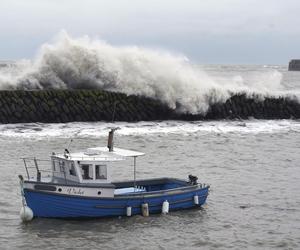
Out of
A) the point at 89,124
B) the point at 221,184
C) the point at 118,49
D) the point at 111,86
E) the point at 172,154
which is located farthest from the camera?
the point at 118,49

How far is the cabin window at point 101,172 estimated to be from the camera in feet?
58.8

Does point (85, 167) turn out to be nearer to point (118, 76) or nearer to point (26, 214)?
point (26, 214)

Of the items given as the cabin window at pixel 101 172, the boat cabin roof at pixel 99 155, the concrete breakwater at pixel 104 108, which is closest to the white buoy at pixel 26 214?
the boat cabin roof at pixel 99 155

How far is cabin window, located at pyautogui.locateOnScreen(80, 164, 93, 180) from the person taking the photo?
1783cm

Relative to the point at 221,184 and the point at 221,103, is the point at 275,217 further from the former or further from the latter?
the point at 221,103

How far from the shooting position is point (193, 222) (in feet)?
59.3

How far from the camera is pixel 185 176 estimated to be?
23672 millimetres

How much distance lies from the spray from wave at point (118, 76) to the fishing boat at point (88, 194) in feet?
73.6

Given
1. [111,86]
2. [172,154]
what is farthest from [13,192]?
[111,86]

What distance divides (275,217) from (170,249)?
14.2ft

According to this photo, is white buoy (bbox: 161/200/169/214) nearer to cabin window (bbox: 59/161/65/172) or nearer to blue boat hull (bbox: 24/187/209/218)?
blue boat hull (bbox: 24/187/209/218)

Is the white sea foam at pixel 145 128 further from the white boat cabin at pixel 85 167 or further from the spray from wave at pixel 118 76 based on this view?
the white boat cabin at pixel 85 167

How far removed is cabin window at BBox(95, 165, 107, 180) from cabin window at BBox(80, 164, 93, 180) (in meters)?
0.18

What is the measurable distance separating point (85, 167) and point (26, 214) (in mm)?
2031
